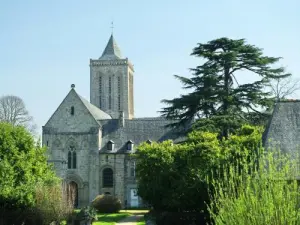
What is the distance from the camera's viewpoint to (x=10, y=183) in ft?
86.9

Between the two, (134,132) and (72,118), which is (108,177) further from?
(72,118)

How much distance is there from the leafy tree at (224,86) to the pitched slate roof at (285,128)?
4845 millimetres

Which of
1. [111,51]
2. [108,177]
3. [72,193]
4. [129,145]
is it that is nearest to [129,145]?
[129,145]

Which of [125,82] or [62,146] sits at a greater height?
[125,82]

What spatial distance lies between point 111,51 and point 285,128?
169ft

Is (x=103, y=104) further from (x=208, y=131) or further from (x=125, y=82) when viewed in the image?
(x=208, y=131)

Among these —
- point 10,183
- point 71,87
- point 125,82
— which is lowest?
point 10,183

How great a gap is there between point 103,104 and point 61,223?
44132 millimetres

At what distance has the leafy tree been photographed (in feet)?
102

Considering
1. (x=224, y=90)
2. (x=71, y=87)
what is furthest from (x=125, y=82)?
(x=224, y=90)

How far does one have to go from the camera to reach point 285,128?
24.8 meters

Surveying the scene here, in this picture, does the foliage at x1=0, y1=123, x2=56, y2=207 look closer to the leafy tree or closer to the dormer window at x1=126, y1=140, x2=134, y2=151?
the leafy tree

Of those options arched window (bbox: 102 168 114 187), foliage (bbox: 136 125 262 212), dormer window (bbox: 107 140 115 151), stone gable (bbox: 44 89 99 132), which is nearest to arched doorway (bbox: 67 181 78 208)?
arched window (bbox: 102 168 114 187)

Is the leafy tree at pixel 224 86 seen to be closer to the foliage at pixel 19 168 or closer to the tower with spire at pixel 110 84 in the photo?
the foliage at pixel 19 168
